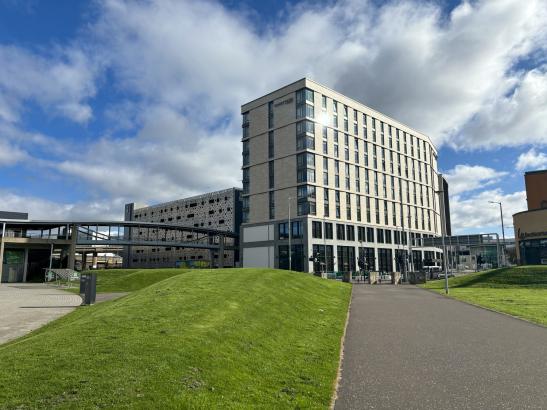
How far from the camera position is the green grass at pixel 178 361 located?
6.68 metres

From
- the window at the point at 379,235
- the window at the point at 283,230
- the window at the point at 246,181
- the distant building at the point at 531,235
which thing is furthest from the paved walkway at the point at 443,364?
the window at the point at 379,235

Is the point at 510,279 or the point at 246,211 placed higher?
the point at 246,211

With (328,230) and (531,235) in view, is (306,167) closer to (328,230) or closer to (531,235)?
(328,230)

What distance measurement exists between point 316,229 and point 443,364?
203 ft

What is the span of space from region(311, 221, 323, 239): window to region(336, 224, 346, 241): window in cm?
456

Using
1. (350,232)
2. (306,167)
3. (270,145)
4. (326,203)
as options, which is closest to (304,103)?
(270,145)

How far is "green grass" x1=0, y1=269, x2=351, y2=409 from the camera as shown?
6684 mm

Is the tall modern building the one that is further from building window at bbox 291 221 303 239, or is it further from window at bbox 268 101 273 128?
building window at bbox 291 221 303 239

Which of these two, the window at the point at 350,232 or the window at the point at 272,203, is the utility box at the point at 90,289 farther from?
the window at the point at 350,232

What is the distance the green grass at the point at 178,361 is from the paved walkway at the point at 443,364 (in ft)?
2.52

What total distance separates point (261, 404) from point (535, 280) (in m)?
40.7

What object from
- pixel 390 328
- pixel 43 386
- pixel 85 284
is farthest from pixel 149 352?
pixel 85 284

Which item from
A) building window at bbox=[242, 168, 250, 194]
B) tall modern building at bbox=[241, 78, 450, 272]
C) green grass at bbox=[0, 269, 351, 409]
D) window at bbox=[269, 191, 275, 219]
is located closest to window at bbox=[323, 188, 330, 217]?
tall modern building at bbox=[241, 78, 450, 272]

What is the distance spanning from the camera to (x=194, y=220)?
116812mm
